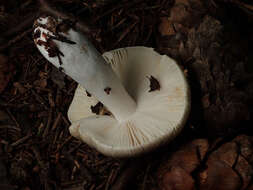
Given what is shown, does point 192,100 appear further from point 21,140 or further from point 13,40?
point 13,40

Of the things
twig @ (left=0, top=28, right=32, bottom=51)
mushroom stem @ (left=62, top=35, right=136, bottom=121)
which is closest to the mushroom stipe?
mushroom stem @ (left=62, top=35, right=136, bottom=121)

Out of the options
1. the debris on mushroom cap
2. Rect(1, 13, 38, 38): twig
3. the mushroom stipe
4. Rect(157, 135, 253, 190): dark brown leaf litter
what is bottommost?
Rect(157, 135, 253, 190): dark brown leaf litter

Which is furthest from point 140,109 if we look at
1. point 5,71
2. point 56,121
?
point 5,71

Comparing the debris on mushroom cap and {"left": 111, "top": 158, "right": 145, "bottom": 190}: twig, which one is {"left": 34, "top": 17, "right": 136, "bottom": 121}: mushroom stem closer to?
the debris on mushroom cap

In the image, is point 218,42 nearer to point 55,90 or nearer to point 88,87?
point 88,87

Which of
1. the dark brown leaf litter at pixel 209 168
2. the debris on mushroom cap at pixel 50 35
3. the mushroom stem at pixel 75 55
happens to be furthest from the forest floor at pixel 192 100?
the debris on mushroom cap at pixel 50 35

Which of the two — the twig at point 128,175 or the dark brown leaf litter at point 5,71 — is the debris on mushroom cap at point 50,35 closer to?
the twig at point 128,175

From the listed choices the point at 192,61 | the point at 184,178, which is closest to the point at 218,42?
the point at 192,61
